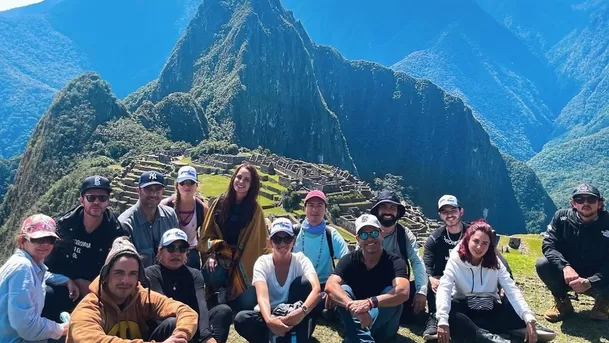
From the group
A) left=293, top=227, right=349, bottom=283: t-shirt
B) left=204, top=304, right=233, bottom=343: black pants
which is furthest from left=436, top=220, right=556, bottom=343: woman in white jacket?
left=204, top=304, right=233, bottom=343: black pants

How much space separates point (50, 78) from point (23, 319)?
17208 cm

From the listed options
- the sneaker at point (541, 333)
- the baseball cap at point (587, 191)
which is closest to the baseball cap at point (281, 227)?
the sneaker at point (541, 333)

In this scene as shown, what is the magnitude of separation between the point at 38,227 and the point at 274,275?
6.84 ft

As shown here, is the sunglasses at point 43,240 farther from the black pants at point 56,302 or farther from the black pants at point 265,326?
the black pants at point 265,326

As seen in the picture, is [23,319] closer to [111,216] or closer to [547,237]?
[111,216]

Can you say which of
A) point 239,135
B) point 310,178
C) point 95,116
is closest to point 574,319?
point 310,178

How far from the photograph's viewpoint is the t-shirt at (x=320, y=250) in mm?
5680

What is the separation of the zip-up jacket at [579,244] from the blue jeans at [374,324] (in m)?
2.06

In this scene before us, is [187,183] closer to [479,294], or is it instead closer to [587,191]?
[479,294]

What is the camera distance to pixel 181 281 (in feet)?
15.1

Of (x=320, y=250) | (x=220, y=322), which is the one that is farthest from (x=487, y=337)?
(x=220, y=322)

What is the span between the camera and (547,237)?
587 centimetres

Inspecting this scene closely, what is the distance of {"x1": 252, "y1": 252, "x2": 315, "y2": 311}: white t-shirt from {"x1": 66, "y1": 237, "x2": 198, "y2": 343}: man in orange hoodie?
0.95 m

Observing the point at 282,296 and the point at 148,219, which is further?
the point at 148,219
